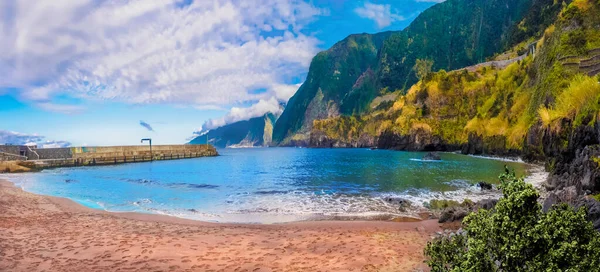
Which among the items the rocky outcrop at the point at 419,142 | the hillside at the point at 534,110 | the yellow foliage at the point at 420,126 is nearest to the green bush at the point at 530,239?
the hillside at the point at 534,110

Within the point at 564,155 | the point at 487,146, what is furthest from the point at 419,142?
the point at 564,155

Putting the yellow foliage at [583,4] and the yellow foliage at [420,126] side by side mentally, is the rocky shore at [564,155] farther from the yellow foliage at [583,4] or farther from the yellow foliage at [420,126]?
the yellow foliage at [420,126]

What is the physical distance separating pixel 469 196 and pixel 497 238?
26.0 meters

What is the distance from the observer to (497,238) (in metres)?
5.43

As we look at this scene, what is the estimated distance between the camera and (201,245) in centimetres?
1524

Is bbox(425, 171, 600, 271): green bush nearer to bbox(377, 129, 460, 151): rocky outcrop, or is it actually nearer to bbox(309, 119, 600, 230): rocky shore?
bbox(309, 119, 600, 230): rocky shore

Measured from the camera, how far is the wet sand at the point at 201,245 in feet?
41.0

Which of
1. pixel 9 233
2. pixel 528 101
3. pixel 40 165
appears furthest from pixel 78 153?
pixel 528 101

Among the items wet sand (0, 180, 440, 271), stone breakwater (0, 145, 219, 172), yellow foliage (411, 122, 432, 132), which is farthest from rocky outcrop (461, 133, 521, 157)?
stone breakwater (0, 145, 219, 172)

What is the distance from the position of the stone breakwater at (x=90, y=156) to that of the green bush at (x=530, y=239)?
91505 mm

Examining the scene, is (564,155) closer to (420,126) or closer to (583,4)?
(583,4)

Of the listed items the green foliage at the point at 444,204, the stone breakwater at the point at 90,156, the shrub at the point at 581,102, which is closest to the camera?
the green foliage at the point at 444,204

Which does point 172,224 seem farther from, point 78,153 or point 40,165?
point 78,153

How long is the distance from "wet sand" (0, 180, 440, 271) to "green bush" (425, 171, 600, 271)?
7046mm
